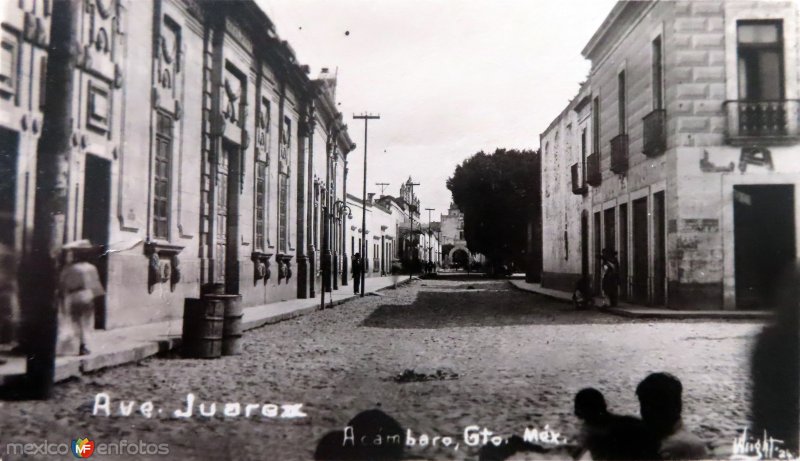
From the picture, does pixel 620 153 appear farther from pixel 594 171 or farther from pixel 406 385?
pixel 406 385

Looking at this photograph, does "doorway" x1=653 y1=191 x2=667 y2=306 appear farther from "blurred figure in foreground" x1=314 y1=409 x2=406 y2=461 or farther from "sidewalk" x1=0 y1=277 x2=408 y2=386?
"blurred figure in foreground" x1=314 y1=409 x2=406 y2=461

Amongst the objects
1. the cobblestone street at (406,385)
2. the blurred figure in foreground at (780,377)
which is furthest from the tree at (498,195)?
the blurred figure in foreground at (780,377)

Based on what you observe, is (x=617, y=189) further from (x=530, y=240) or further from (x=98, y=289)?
(x=530, y=240)

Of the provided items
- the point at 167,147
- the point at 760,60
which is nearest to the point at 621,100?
the point at 760,60

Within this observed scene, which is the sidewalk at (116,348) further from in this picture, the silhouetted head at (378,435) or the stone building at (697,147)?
the stone building at (697,147)

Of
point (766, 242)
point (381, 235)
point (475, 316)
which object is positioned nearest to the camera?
point (766, 242)

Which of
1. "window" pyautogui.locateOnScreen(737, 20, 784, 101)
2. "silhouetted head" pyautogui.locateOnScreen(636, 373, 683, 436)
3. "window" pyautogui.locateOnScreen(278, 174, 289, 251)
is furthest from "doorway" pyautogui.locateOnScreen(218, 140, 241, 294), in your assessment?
"silhouetted head" pyautogui.locateOnScreen(636, 373, 683, 436)

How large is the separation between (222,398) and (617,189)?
11.6 meters

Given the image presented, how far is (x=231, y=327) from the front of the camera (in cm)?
745

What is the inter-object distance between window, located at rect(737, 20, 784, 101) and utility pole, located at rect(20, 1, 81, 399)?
6818 millimetres

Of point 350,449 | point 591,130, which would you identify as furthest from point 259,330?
point 591,130

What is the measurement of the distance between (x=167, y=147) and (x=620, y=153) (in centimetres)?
831

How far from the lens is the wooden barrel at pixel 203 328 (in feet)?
23.6

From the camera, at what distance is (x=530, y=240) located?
3422 cm
